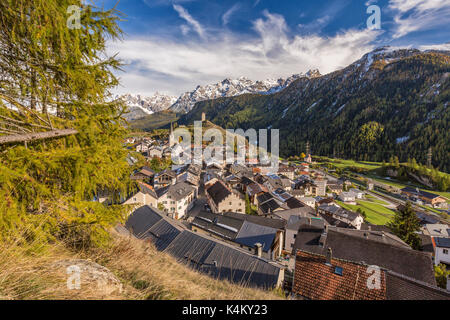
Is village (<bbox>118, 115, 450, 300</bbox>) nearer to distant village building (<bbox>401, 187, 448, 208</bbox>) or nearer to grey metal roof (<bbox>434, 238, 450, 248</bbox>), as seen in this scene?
grey metal roof (<bbox>434, 238, 450, 248</bbox>)

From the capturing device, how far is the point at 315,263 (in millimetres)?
11820

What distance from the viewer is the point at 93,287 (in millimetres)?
3498

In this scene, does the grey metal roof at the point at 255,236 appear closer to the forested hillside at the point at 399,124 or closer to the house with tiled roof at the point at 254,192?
the house with tiled roof at the point at 254,192

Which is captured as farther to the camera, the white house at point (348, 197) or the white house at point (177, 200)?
the white house at point (348, 197)

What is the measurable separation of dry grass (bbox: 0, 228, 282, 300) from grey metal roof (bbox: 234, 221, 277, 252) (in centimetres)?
1853

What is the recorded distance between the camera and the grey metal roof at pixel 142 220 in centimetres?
2194

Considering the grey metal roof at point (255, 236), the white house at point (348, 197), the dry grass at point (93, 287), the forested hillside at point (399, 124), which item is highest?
the forested hillside at point (399, 124)

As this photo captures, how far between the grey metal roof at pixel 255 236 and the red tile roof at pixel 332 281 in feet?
35.6

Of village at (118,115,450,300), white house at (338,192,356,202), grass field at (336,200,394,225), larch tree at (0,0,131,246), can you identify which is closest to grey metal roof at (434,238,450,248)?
village at (118,115,450,300)

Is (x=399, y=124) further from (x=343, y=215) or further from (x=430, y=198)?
(x=343, y=215)

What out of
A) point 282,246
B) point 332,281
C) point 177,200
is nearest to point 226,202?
point 177,200

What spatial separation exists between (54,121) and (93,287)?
3747 millimetres

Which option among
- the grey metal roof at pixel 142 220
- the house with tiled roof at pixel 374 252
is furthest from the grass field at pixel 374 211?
the grey metal roof at pixel 142 220

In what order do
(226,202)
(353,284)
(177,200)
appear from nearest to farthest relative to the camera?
1. (353,284)
2. (177,200)
3. (226,202)
